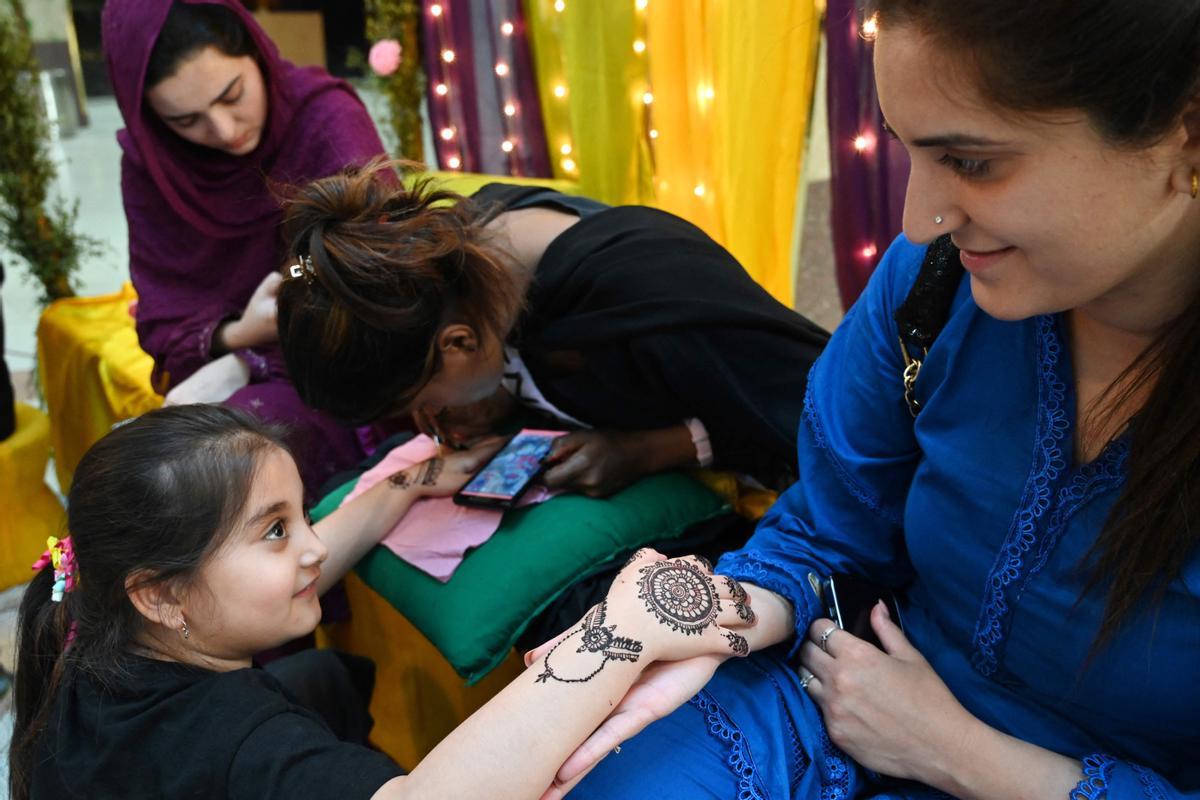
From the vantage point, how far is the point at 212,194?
2334 mm

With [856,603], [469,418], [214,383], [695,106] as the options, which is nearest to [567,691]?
[856,603]

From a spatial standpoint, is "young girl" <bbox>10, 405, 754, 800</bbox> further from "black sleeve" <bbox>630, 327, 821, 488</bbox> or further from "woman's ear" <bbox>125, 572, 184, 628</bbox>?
"black sleeve" <bbox>630, 327, 821, 488</bbox>

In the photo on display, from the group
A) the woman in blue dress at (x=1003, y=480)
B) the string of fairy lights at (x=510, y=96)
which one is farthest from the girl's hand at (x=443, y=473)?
the string of fairy lights at (x=510, y=96)

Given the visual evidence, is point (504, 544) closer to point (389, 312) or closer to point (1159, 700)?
point (389, 312)

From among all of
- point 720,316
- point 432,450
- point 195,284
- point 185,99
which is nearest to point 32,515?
point 195,284

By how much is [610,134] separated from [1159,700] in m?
2.38

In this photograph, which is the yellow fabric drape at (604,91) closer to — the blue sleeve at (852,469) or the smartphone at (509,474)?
the smartphone at (509,474)

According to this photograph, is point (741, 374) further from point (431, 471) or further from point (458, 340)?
point (431, 471)

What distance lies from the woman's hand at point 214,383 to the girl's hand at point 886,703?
1551 mm

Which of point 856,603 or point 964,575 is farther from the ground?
point 964,575

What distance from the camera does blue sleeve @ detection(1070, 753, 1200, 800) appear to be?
821 millimetres

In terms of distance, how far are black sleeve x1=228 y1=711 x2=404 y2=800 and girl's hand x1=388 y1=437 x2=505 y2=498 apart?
0.69 meters

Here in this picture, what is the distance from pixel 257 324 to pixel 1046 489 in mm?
1794

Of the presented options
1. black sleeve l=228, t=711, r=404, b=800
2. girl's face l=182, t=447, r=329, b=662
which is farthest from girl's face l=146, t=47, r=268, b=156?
black sleeve l=228, t=711, r=404, b=800
